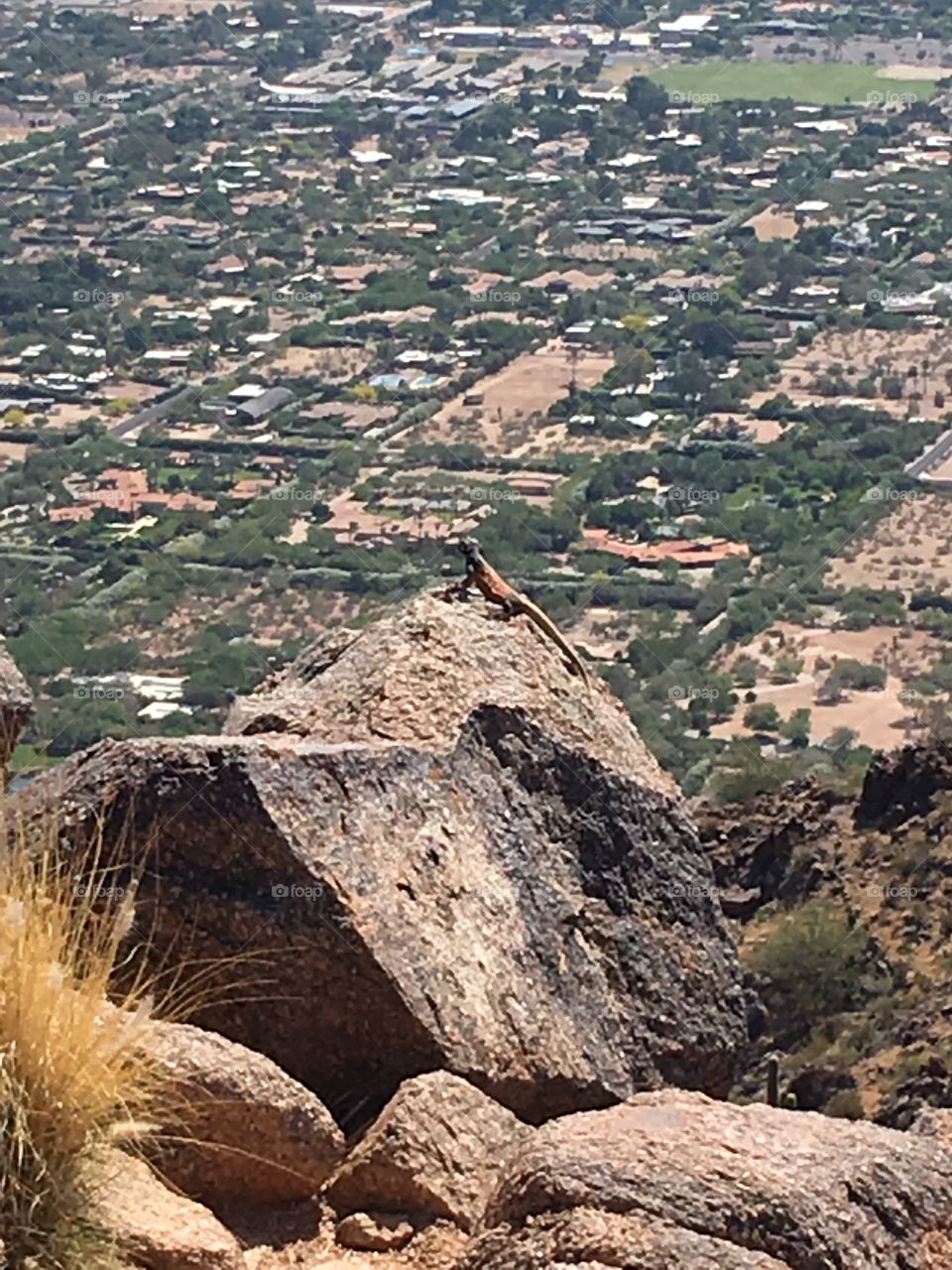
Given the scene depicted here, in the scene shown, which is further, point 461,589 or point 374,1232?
point 461,589

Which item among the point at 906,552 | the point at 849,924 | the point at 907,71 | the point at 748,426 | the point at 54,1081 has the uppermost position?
the point at 54,1081

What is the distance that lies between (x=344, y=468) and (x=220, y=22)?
60003 millimetres

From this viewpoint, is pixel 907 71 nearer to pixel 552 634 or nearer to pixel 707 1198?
pixel 552 634

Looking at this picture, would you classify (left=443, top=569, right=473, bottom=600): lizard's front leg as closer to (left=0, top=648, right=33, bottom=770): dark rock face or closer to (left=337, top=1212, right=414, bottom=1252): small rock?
(left=0, top=648, right=33, bottom=770): dark rock face

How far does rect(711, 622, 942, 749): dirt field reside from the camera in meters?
39.1

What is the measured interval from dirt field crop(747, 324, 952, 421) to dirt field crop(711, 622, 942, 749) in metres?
16.7

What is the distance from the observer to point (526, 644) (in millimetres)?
9617

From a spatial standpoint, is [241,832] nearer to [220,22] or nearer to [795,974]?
[795,974]

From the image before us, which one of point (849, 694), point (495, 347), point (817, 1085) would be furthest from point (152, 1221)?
point (495, 347)

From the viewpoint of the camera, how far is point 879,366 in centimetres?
6594

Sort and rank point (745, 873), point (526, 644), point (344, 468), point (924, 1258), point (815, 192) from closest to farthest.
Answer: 1. point (924, 1258)
2. point (526, 644)
3. point (745, 873)
4. point (344, 468)
5. point (815, 192)

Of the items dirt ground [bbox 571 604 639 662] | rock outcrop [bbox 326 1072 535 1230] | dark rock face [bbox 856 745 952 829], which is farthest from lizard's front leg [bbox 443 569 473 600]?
dirt ground [bbox 571 604 639 662]

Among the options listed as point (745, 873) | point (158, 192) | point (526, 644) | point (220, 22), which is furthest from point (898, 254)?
point (526, 644)

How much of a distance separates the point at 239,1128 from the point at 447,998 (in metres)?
1.03
